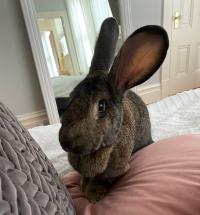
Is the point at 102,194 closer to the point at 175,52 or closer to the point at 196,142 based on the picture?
the point at 196,142

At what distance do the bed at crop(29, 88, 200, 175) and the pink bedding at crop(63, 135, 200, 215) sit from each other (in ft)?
0.72

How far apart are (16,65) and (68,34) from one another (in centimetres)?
51

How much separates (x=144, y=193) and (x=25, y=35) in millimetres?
1828

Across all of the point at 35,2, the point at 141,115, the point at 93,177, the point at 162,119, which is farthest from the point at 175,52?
the point at 93,177

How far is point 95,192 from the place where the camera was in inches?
A: 21.3

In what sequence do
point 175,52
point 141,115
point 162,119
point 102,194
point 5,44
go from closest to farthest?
point 102,194 < point 141,115 < point 162,119 < point 5,44 < point 175,52

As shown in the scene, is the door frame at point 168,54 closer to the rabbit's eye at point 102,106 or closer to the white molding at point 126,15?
the white molding at point 126,15

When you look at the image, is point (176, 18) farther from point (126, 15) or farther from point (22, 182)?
point (22, 182)

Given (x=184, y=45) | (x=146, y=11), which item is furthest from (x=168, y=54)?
(x=146, y=11)

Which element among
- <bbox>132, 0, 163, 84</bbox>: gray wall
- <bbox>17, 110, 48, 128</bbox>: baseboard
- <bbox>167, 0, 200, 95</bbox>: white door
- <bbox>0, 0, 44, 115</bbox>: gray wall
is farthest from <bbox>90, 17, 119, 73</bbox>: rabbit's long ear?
<bbox>167, 0, 200, 95</bbox>: white door

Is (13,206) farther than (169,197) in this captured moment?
No

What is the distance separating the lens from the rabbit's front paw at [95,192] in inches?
20.8

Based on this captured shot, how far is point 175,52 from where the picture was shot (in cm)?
271

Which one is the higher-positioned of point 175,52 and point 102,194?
point 102,194
